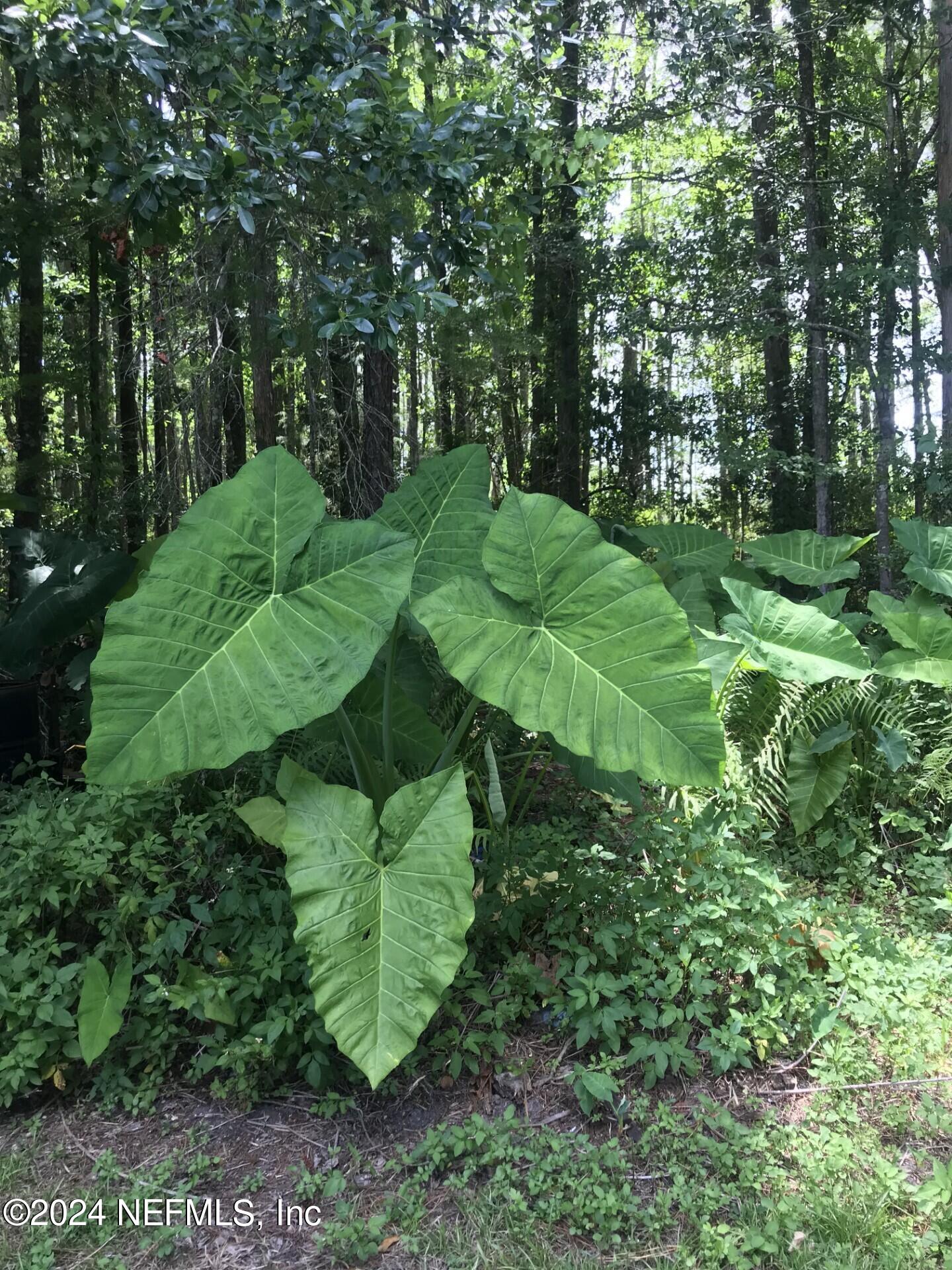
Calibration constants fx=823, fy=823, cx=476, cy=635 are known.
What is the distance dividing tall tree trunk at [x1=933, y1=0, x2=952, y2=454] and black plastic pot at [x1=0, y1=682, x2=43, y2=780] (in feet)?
14.9

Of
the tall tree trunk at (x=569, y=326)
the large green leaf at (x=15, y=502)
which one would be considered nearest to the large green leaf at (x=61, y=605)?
the large green leaf at (x=15, y=502)

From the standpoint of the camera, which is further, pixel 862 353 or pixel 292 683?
pixel 862 353

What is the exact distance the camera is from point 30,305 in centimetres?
425

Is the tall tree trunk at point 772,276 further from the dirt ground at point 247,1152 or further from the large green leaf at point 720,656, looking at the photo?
the dirt ground at point 247,1152

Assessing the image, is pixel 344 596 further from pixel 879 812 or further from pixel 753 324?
pixel 753 324

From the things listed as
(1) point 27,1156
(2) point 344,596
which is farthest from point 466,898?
(1) point 27,1156

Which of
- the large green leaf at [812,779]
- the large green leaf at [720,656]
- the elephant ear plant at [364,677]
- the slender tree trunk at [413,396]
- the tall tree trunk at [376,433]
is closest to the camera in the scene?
the elephant ear plant at [364,677]

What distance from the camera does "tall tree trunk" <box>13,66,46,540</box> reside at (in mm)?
3777

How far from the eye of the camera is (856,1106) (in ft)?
5.75

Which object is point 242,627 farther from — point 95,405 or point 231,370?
point 95,405

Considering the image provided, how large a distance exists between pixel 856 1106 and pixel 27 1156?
1746 millimetres

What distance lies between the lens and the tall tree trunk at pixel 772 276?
486 centimetres

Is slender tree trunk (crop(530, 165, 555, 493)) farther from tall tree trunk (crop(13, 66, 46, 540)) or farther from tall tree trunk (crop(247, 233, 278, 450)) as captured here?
tall tree trunk (crop(13, 66, 46, 540))

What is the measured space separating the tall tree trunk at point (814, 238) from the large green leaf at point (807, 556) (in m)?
1.41
